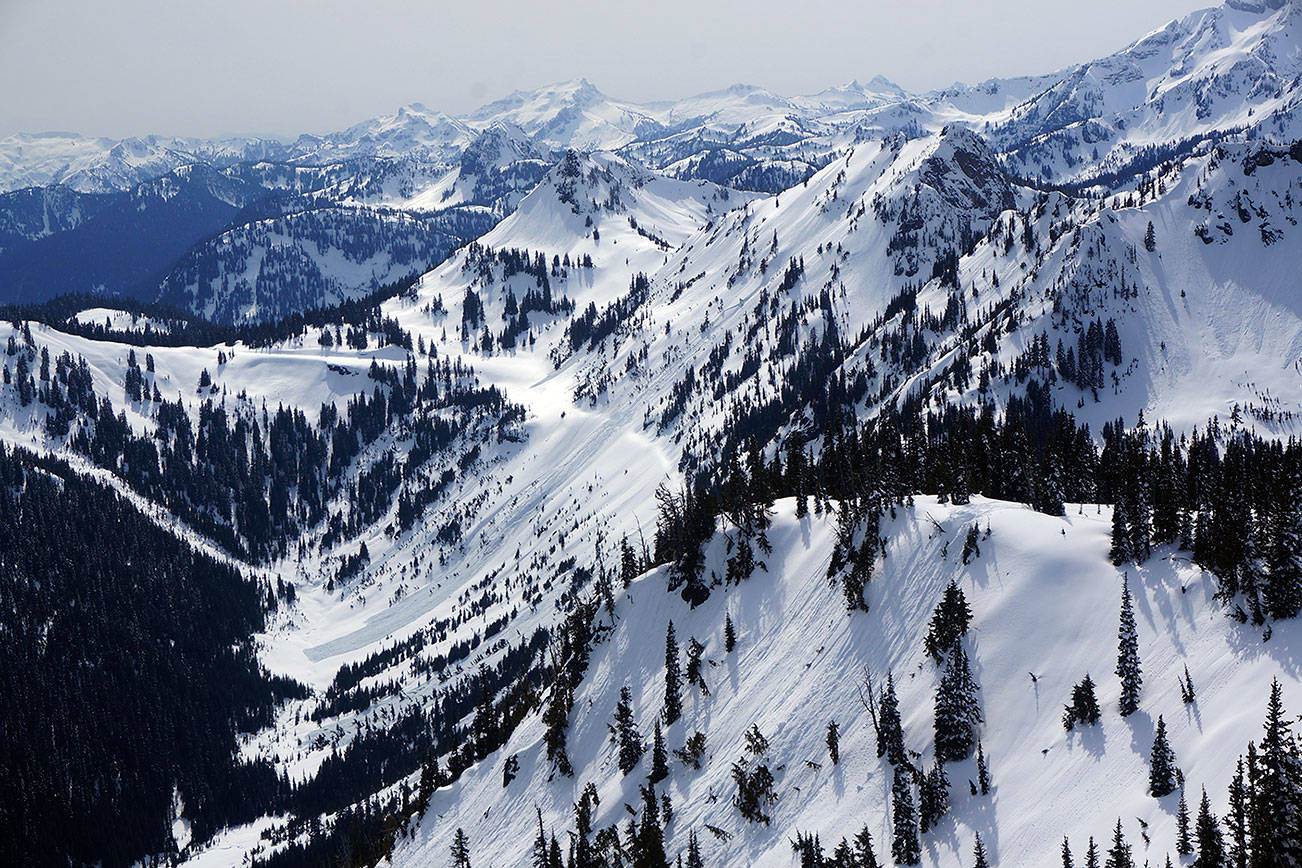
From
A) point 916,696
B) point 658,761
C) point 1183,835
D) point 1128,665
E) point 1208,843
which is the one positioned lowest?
point 658,761

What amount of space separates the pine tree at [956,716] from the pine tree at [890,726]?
3.84m

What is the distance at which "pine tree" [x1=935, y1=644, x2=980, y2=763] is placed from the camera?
7106 cm

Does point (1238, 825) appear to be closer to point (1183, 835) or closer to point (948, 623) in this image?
point (1183, 835)

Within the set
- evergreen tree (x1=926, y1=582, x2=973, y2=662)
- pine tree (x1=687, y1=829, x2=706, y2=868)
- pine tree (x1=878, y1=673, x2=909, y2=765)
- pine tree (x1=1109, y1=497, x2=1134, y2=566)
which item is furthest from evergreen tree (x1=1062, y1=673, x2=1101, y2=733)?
pine tree (x1=687, y1=829, x2=706, y2=868)

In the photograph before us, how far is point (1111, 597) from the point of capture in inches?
3004

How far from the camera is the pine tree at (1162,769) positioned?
5503 cm

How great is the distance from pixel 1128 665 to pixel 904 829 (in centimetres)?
2176

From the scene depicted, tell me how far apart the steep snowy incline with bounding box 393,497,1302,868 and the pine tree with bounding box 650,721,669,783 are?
3.32 ft

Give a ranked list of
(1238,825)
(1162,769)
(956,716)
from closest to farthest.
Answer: (1238,825), (1162,769), (956,716)

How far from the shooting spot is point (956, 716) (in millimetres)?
71500

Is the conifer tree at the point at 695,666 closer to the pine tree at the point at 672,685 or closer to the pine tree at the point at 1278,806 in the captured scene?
the pine tree at the point at 672,685

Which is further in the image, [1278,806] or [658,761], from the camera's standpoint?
[658,761]

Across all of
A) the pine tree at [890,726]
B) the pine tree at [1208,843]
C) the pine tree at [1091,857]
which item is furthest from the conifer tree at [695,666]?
the pine tree at [1208,843]

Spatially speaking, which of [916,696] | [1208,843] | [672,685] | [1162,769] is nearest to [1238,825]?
[1208,843]
